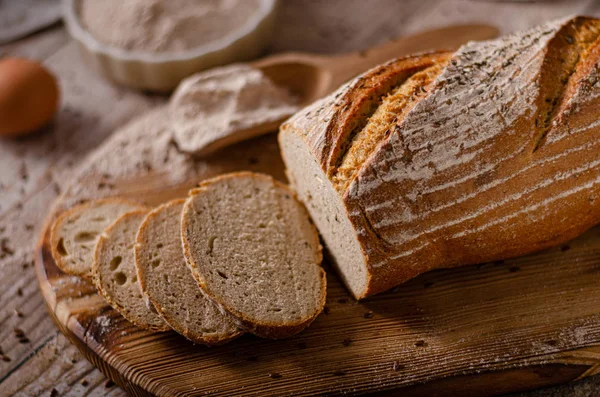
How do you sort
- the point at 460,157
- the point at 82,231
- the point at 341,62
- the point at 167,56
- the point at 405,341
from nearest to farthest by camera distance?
the point at 460,157 → the point at 405,341 → the point at 82,231 → the point at 341,62 → the point at 167,56

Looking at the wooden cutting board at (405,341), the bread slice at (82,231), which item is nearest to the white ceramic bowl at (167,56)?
the bread slice at (82,231)

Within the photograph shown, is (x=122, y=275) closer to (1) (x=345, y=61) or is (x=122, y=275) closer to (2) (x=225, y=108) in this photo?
(2) (x=225, y=108)

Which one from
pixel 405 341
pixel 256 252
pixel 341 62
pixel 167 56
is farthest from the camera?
pixel 167 56

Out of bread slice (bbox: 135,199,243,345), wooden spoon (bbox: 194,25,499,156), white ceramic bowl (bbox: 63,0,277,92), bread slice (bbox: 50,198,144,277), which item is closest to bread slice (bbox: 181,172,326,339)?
bread slice (bbox: 135,199,243,345)

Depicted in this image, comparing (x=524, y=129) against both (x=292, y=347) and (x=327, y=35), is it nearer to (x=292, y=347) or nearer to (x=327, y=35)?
(x=292, y=347)

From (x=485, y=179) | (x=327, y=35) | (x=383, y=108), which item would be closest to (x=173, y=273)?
(x=383, y=108)

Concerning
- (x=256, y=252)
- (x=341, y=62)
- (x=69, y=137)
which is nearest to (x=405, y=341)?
(x=256, y=252)

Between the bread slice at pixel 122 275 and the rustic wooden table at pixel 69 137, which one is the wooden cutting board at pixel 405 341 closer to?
the bread slice at pixel 122 275
